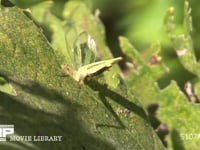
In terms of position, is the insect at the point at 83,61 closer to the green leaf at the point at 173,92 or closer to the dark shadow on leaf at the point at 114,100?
the dark shadow on leaf at the point at 114,100

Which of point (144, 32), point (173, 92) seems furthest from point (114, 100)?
point (144, 32)

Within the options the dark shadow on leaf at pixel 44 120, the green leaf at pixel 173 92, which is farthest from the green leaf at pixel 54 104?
the green leaf at pixel 173 92

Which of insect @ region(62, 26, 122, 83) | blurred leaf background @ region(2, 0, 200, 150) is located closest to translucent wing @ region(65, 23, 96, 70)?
insect @ region(62, 26, 122, 83)

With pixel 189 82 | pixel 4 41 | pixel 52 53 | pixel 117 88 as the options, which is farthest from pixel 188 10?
pixel 4 41

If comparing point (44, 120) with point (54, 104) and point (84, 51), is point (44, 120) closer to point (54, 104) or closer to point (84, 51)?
point (54, 104)

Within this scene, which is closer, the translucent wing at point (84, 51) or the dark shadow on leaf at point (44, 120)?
the dark shadow on leaf at point (44, 120)
